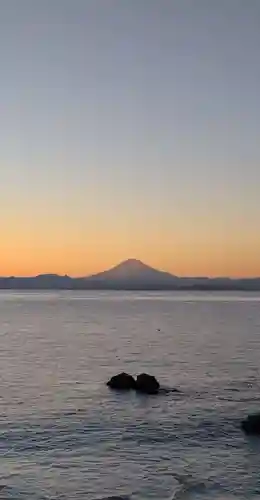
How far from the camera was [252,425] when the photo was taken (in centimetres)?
3133

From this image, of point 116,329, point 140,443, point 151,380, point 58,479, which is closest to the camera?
point 58,479

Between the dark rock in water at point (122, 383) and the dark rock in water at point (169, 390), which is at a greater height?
the dark rock in water at point (122, 383)

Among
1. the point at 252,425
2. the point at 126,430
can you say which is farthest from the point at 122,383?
the point at 252,425

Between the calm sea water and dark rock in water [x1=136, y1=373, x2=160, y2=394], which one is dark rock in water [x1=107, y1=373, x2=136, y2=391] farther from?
the calm sea water

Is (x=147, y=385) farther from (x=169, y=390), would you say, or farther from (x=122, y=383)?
(x=122, y=383)

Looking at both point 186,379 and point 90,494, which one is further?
point 186,379

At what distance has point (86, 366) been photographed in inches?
2344

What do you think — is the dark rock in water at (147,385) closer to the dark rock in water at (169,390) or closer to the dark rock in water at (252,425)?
the dark rock in water at (169,390)

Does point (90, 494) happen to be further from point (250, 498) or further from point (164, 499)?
point (250, 498)

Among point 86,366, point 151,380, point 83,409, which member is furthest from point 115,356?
point 83,409

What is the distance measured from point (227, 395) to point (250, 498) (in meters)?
20.7

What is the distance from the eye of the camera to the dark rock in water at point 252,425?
102 feet

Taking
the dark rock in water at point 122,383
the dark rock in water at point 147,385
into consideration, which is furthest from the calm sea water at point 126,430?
the dark rock in water at point 147,385

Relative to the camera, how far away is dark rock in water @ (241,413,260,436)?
31.2 metres
